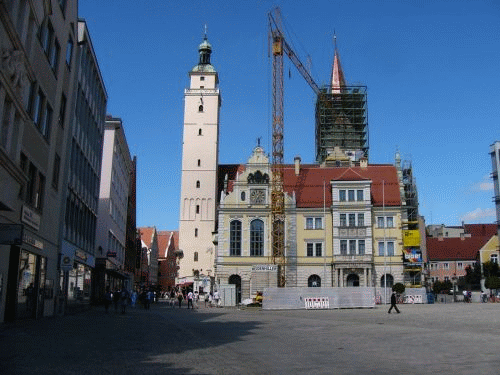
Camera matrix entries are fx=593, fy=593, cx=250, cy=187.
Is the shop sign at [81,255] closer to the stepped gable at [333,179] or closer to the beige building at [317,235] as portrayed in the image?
the beige building at [317,235]

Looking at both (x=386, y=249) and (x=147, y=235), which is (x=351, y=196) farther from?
(x=147, y=235)

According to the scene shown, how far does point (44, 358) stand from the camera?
1279cm

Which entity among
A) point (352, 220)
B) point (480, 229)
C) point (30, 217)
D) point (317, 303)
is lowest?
point (317, 303)

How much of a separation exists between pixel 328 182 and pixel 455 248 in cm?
5074

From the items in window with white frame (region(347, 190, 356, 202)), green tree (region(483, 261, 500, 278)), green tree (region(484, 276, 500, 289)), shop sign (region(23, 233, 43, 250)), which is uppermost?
window with white frame (region(347, 190, 356, 202))

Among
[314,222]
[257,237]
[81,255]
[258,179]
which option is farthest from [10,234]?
[258,179]

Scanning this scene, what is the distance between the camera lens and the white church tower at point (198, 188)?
99.2 meters

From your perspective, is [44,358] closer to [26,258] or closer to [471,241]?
[26,258]

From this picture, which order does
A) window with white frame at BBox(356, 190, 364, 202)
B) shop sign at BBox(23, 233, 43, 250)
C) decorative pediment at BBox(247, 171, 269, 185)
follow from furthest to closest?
decorative pediment at BBox(247, 171, 269, 185)
window with white frame at BBox(356, 190, 364, 202)
shop sign at BBox(23, 233, 43, 250)

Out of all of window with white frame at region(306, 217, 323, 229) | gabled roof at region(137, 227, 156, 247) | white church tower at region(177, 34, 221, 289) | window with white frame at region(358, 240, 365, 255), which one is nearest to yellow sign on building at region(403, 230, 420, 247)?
window with white frame at region(358, 240, 365, 255)

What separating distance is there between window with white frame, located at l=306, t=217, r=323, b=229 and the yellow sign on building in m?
10.3

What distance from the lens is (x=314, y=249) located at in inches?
2881

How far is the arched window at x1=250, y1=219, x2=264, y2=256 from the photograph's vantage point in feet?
242

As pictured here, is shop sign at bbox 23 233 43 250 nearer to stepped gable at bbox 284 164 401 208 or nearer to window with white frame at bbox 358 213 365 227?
window with white frame at bbox 358 213 365 227
